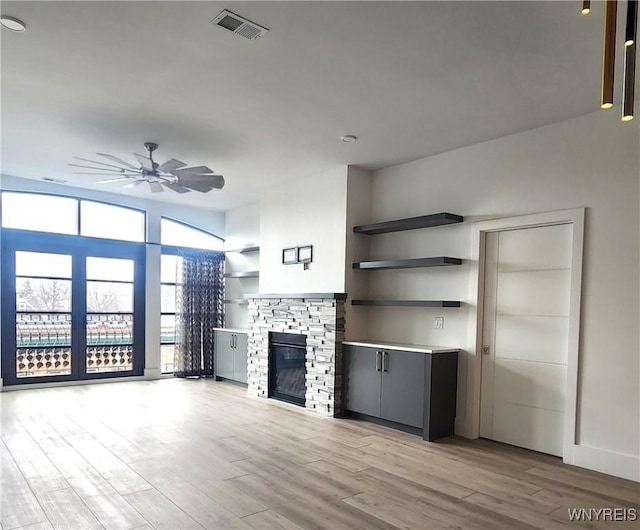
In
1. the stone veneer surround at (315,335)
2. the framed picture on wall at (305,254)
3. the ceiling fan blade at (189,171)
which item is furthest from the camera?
the framed picture on wall at (305,254)

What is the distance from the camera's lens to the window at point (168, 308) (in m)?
8.30

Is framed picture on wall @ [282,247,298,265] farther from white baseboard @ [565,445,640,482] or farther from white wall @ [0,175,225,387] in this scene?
white baseboard @ [565,445,640,482]

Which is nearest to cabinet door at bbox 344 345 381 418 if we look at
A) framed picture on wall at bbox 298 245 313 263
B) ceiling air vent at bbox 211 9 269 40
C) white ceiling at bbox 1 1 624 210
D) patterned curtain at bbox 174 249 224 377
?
framed picture on wall at bbox 298 245 313 263

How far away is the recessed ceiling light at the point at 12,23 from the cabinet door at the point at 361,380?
4.15 metres

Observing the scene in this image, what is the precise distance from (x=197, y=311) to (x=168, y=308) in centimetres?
50

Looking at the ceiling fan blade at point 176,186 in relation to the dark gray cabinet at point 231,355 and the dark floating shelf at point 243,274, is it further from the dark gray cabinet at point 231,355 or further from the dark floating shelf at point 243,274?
the dark gray cabinet at point 231,355

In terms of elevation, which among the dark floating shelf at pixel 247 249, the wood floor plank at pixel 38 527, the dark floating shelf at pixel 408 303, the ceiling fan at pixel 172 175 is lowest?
the wood floor plank at pixel 38 527

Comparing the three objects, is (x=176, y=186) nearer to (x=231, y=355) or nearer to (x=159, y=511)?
(x=159, y=511)

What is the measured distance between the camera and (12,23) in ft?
9.47

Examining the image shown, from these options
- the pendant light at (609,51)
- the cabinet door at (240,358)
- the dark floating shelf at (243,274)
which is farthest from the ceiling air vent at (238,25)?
the cabinet door at (240,358)

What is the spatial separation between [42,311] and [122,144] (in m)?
3.38

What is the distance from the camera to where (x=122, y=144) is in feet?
17.0

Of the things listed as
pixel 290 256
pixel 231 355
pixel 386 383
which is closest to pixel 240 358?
pixel 231 355

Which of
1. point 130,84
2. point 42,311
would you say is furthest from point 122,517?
point 42,311
